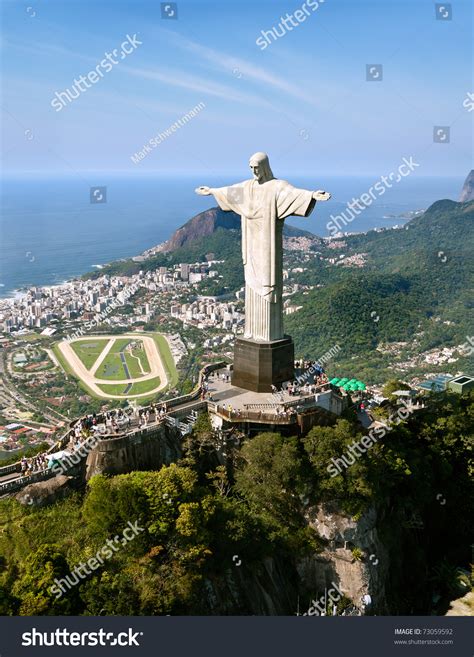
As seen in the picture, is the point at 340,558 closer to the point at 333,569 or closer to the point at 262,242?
the point at 333,569

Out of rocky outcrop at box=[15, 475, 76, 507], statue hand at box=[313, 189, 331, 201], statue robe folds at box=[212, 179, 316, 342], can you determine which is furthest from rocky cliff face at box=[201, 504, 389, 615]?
statue hand at box=[313, 189, 331, 201]

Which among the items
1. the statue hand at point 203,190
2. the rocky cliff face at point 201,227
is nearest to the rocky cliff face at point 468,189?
the rocky cliff face at point 201,227

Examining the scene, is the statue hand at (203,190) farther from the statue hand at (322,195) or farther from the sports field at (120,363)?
the sports field at (120,363)

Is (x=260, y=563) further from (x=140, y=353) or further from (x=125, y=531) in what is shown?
(x=140, y=353)

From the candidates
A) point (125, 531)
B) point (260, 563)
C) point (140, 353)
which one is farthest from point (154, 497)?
point (140, 353)

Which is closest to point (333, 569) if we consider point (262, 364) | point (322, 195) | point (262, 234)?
point (262, 364)

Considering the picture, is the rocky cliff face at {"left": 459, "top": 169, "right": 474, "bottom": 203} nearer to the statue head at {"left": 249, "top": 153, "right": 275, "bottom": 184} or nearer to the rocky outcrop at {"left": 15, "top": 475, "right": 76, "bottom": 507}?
the statue head at {"left": 249, "top": 153, "right": 275, "bottom": 184}
